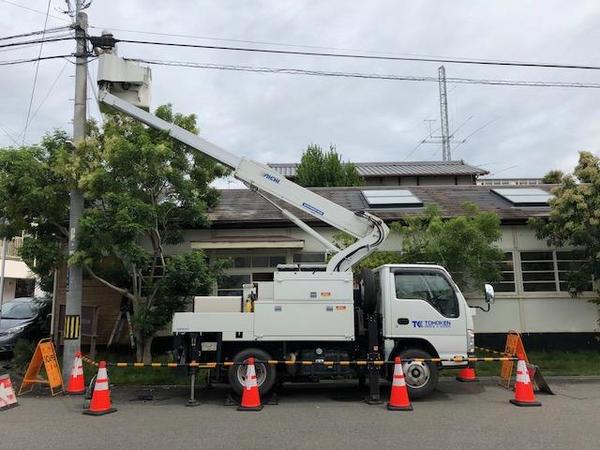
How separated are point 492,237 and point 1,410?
1093 cm

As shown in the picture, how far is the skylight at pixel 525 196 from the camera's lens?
16.2m

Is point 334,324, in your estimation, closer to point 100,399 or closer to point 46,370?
point 100,399

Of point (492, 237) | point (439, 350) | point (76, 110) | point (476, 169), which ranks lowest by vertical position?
point (439, 350)

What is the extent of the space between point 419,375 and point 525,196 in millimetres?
9750

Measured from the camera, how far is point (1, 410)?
8.94 meters

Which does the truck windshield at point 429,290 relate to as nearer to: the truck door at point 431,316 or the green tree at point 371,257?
the truck door at point 431,316

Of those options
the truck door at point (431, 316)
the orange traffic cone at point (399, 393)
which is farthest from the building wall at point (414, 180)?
the orange traffic cone at point (399, 393)

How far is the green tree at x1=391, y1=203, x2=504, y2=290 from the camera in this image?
1259 cm

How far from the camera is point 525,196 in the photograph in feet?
55.9

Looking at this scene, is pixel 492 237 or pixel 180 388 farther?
pixel 492 237

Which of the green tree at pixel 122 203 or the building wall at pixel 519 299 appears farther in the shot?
the building wall at pixel 519 299

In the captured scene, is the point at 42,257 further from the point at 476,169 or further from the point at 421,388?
the point at 476,169

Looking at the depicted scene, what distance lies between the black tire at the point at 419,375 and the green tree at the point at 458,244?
3.82m

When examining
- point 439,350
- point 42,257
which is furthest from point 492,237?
point 42,257
